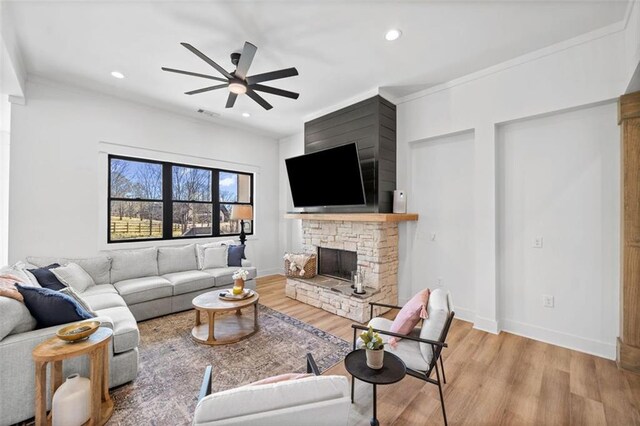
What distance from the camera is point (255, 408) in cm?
93

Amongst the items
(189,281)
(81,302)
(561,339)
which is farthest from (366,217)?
(81,302)

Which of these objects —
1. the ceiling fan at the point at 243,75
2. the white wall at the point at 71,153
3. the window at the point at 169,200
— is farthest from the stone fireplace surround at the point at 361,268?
the white wall at the point at 71,153

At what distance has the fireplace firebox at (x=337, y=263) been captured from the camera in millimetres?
4402

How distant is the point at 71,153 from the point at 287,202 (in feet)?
12.0

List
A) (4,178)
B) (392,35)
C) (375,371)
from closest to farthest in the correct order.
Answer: (375,371) → (392,35) → (4,178)

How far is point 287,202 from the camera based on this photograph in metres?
6.11

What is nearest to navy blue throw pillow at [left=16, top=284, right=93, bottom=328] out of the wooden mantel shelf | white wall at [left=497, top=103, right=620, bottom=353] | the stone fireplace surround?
the stone fireplace surround

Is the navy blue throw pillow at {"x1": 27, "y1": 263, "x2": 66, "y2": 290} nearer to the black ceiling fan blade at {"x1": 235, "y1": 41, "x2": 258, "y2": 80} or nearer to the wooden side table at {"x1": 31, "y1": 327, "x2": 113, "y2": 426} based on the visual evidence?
the wooden side table at {"x1": 31, "y1": 327, "x2": 113, "y2": 426}

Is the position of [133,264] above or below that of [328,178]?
below

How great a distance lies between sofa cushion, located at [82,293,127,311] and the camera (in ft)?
9.12

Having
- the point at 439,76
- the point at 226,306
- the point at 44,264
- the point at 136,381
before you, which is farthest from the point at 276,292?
the point at 439,76

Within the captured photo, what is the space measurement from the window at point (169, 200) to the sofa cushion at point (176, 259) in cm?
56

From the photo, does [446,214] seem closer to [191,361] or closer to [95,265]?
[191,361]

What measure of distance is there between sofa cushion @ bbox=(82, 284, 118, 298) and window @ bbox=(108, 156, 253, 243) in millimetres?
971
